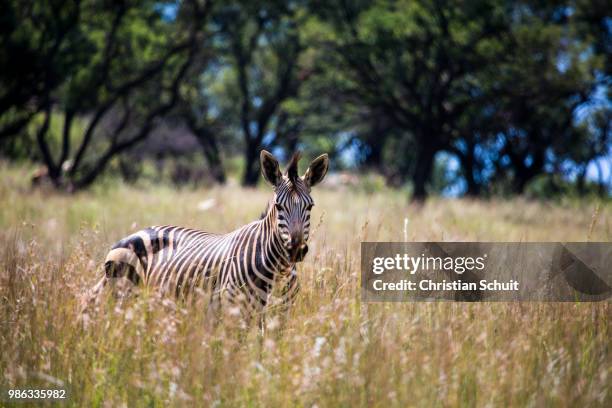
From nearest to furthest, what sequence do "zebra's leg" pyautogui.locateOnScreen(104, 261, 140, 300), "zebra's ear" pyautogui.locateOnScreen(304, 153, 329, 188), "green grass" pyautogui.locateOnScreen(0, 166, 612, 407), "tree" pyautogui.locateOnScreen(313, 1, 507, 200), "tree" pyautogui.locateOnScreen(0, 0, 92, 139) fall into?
1. "green grass" pyautogui.locateOnScreen(0, 166, 612, 407)
2. "zebra's ear" pyautogui.locateOnScreen(304, 153, 329, 188)
3. "zebra's leg" pyautogui.locateOnScreen(104, 261, 140, 300)
4. "tree" pyautogui.locateOnScreen(0, 0, 92, 139)
5. "tree" pyautogui.locateOnScreen(313, 1, 507, 200)

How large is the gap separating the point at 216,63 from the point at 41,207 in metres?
17.5

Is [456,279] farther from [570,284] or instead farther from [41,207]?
[41,207]

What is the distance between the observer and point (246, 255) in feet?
14.0

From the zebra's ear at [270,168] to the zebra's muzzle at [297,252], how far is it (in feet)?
1.91

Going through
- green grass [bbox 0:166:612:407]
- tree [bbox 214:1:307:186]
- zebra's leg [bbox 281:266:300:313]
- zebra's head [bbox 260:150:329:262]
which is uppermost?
tree [bbox 214:1:307:186]

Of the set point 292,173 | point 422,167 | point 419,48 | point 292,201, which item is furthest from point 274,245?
point 419,48

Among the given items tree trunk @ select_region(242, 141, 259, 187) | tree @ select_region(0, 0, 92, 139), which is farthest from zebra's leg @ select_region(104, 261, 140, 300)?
tree trunk @ select_region(242, 141, 259, 187)

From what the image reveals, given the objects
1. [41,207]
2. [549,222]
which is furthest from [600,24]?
[41,207]

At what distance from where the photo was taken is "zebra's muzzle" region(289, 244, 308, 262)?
12.6ft

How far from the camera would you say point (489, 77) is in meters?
18.7

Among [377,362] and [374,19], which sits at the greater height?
[374,19]

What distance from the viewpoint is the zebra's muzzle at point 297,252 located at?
3854mm

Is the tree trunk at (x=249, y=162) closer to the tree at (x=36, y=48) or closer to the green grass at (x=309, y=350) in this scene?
the tree at (x=36, y=48)

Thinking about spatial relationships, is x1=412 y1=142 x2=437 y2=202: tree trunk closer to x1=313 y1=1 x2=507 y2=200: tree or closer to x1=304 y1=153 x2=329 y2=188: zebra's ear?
x1=313 y1=1 x2=507 y2=200: tree
